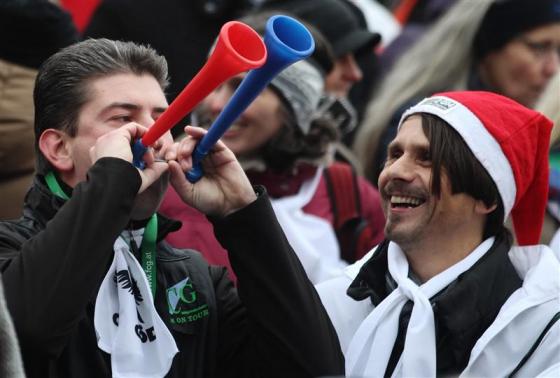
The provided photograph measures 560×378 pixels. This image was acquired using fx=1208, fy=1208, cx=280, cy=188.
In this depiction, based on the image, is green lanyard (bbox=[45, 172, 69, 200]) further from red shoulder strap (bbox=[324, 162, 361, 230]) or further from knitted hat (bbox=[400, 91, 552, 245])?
red shoulder strap (bbox=[324, 162, 361, 230])

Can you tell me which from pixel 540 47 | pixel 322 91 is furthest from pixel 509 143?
pixel 540 47

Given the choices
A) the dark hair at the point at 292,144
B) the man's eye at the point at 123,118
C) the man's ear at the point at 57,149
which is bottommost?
the dark hair at the point at 292,144

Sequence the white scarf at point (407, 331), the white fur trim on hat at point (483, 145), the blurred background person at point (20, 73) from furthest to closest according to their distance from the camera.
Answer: the blurred background person at point (20, 73)
the white fur trim on hat at point (483, 145)
the white scarf at point (407, 331)

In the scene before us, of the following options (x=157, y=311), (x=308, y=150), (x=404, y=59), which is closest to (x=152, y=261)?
(x=157, y=311)

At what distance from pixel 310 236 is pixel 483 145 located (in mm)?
1196

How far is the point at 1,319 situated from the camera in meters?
2.70

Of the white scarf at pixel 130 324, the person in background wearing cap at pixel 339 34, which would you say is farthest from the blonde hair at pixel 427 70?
the white scarf at pixel 130 324

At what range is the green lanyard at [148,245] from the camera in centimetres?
331

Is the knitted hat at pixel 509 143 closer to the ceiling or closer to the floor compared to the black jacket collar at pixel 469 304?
closer to the ceiling

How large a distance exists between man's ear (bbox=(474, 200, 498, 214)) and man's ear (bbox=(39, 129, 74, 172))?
117cm

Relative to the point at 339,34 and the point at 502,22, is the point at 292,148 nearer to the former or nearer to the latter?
the point at 339,34

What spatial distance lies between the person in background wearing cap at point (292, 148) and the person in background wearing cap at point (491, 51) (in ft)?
2.52

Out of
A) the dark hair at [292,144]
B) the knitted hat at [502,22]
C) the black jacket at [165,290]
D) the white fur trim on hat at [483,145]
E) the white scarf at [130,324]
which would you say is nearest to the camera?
the black jacket at [165,290]

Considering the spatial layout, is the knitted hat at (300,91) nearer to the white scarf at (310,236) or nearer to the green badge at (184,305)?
the white scarf at (310,236)
